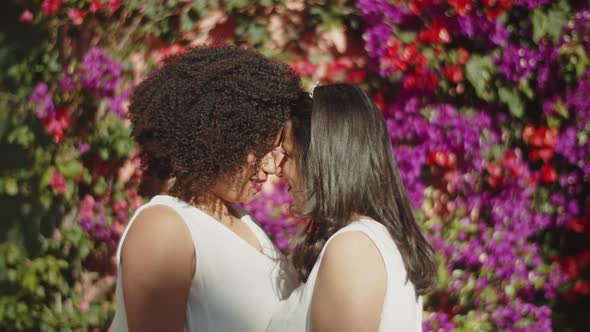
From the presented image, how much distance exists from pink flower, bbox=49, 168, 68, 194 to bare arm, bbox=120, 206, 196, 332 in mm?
1691

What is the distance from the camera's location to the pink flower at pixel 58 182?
3.48 meters

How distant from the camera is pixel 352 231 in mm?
1830

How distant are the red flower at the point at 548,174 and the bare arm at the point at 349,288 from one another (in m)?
1.73

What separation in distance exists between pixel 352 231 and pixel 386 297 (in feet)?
0.65

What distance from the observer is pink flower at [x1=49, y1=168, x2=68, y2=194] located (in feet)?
11.4

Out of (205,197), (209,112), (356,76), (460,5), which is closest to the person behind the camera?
(209,112)

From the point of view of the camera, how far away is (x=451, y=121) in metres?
3.20

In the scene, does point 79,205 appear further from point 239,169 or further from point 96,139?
point 239,169

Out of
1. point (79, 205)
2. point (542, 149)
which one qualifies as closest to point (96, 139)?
point (79, 205)

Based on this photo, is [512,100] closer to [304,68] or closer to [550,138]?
[550,138]

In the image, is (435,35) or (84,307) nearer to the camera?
(435,35)

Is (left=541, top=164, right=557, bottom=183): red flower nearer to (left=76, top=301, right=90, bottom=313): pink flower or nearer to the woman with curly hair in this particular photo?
the woman with curly hair

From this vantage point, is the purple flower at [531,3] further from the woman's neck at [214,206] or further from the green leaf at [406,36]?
the woman's neck at [214,206]

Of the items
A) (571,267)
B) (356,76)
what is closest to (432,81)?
(356,76)
